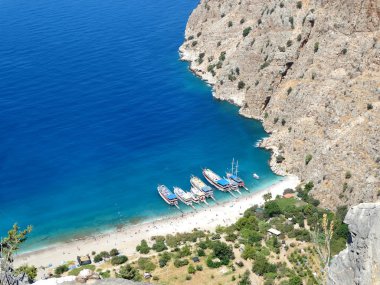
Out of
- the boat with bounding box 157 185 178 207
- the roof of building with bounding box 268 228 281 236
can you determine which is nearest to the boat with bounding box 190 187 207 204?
the boat with bounding box 157 185 178 207

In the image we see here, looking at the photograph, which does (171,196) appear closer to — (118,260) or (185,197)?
(185,197)

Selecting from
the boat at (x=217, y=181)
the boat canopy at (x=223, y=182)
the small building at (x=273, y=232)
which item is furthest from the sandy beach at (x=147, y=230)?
the small building at (x=273, y=232)

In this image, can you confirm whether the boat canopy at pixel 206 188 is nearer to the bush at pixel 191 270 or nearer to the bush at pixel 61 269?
the bush at pixel 191 270

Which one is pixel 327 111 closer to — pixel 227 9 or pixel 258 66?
pixel 258 66

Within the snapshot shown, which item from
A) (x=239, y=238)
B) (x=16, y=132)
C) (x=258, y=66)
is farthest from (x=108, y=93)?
(x=239, y=238)

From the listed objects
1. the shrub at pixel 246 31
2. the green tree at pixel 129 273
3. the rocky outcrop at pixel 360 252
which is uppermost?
the shrub at pixel 246 31

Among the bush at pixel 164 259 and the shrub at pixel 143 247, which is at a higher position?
the shrub at pixel 143 247
